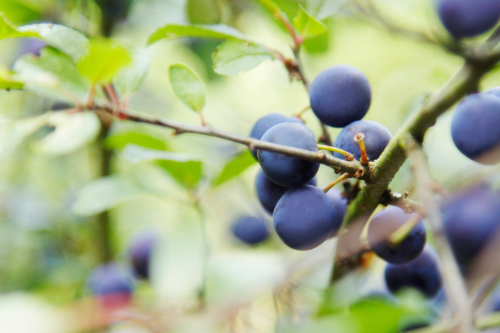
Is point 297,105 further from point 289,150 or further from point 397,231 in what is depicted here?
point 289,150

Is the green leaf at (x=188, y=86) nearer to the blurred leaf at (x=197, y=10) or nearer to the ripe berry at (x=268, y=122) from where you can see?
the ripe berry at (x=268, y=122)

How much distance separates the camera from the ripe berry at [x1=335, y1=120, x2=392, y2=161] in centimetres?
52

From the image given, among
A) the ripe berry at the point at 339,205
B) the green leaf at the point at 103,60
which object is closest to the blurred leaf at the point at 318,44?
the ripe berry at the point at 339,205

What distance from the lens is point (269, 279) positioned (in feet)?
2.24

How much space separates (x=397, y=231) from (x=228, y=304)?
269 mm

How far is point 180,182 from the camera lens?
886mm

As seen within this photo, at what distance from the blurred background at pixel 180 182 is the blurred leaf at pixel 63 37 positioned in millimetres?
93

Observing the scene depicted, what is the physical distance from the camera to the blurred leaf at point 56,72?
55 centimetres

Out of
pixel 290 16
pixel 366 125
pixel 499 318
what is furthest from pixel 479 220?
pixel 290 16

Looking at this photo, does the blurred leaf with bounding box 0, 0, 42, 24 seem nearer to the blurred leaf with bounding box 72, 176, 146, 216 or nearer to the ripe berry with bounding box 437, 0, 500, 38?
the blurred leaf with bounding box 72, 176, 146, 216

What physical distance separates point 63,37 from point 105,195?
36 cm

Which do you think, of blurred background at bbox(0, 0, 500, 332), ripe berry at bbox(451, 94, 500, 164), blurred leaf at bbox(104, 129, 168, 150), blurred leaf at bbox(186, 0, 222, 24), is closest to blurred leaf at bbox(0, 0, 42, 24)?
blurred background at bbox(0, 0, 500, 332)

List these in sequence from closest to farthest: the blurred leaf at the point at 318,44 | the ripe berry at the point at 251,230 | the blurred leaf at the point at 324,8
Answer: the blurred leaf at the point at 324,8
the blurred leaf at the point at 318,44
the ripe berry at the point at 251,230

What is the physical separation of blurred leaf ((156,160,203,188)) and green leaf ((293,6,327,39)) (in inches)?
12.4
